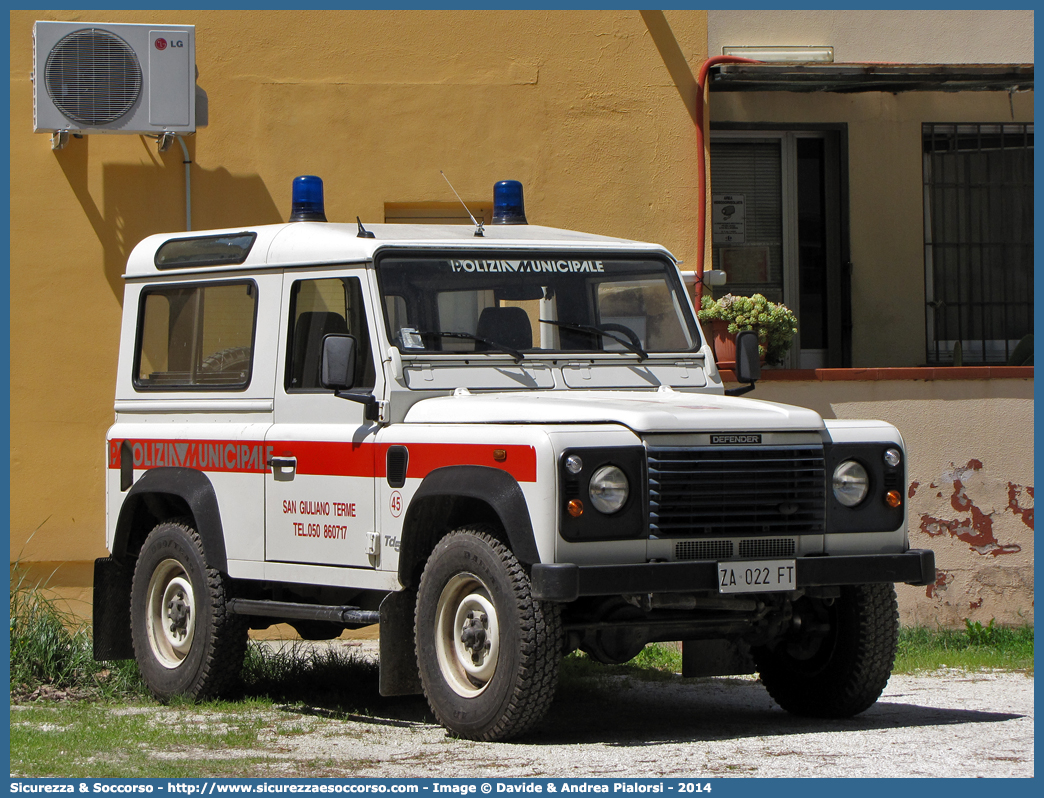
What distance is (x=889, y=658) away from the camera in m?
6.92

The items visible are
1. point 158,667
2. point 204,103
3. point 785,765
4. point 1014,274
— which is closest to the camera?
point 785,765

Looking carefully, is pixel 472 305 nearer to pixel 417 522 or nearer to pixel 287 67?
pixel 417 522

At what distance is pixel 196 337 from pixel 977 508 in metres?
5.36

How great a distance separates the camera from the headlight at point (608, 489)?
6027 millimetres

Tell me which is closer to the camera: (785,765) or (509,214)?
(785,765)

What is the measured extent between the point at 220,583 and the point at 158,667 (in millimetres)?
716

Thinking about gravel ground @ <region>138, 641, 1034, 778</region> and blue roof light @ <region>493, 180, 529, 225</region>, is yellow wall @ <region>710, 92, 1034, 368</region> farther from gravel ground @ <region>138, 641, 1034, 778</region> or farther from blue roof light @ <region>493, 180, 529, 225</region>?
blue roof light @ <region>493, 180, 529, 225</region>

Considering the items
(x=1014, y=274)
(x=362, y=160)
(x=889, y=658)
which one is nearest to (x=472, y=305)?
(x=889, y=658)

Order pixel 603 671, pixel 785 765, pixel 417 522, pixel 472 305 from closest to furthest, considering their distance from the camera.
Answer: pixel 785 765 < pixel 417 522 < pixel 472 305 < pixel 603 671

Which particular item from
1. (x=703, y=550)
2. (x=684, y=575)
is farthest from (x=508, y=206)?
(x=684, y=575)

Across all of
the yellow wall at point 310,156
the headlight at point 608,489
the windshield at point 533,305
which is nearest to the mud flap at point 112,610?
the yellow wall at point 310,156

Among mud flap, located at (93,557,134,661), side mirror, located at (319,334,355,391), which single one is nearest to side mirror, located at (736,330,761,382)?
side mirror, located at (319,334,355,391)

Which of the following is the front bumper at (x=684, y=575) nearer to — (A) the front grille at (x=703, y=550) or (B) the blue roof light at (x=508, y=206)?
(A) the front grille at (x=703, y=550)

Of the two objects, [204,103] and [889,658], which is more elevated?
[204,103]
